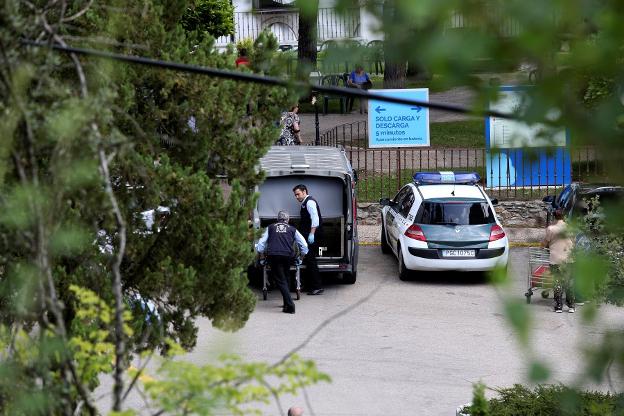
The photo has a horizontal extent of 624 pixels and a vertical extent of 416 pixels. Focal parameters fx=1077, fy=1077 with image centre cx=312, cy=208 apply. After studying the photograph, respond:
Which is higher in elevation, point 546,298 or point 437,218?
point 437,218

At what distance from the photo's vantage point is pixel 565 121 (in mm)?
2846

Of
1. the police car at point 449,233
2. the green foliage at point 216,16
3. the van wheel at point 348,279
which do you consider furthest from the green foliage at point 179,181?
the green foliage at point 216,16

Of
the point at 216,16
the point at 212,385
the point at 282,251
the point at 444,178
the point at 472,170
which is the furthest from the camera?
the point at 216,16

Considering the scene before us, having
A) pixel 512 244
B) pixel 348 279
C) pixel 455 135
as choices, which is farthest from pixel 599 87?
pixel 455 135

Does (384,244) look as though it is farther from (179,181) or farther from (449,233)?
(179,181)

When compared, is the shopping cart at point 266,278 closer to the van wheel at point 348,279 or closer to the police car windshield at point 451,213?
the van wheel at point 348,279

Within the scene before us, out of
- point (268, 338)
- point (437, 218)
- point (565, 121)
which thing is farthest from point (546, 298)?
point (565, 121)

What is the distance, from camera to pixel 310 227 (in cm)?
1656

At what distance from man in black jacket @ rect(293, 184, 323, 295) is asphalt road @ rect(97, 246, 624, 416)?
0.26 m

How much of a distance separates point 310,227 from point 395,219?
2.74 meters

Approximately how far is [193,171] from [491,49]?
17.7 ft

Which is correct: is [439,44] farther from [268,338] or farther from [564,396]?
[268,338]

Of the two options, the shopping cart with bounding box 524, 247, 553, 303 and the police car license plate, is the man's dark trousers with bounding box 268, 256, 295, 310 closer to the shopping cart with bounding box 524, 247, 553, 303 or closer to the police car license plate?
the police car license plate

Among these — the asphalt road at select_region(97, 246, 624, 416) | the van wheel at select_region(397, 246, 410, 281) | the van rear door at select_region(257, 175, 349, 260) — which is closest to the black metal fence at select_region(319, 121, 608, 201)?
the van wheel at select_region(397, 246, 410, 281)
